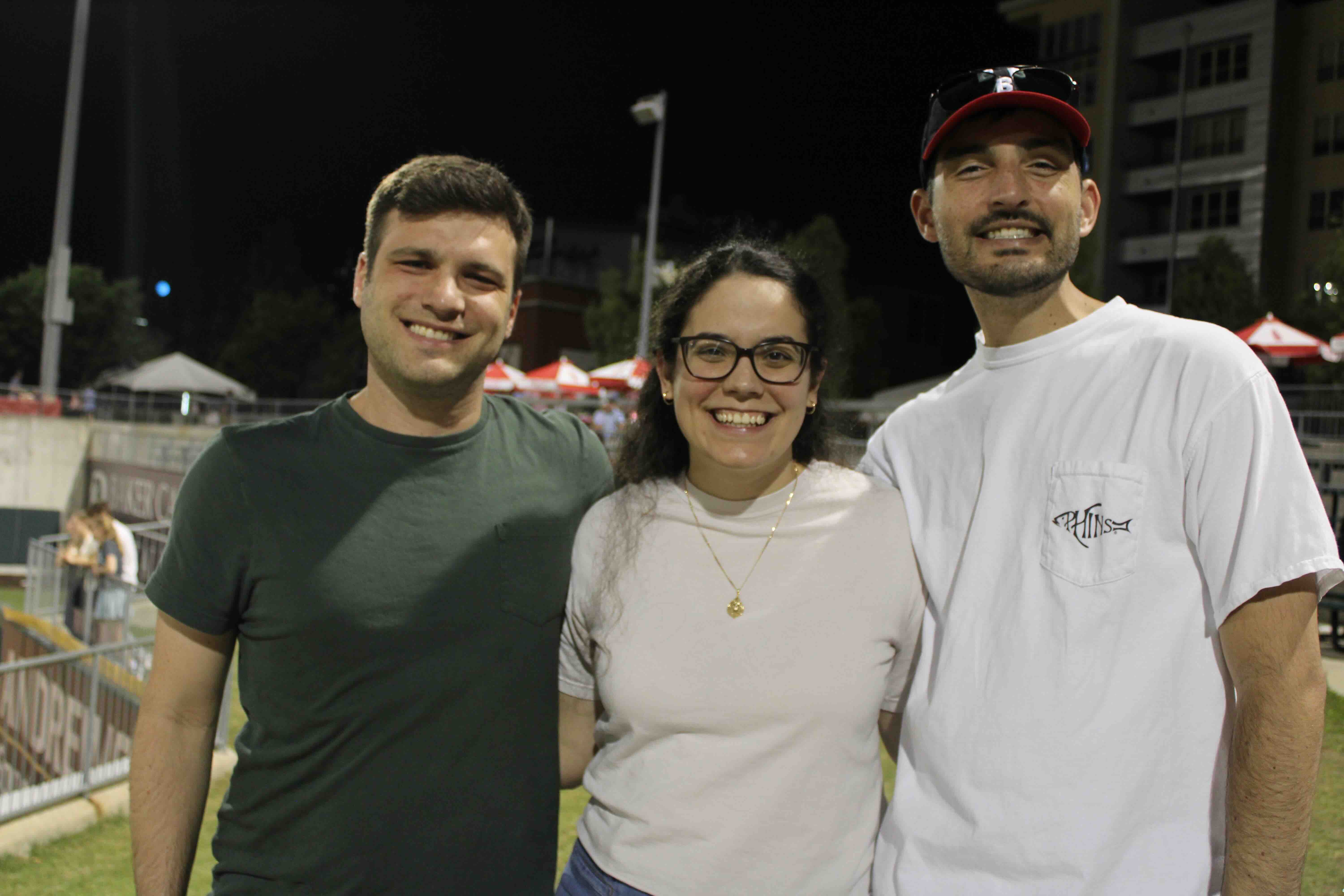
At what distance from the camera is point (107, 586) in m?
11.5

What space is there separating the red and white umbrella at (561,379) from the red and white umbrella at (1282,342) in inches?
537

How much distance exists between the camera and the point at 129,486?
69.3ft

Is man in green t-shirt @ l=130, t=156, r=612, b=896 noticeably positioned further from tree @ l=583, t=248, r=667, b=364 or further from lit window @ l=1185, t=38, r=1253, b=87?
lit window @ l=1185, t=38, r=1253, b=87

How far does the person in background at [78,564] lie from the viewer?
40.0ft

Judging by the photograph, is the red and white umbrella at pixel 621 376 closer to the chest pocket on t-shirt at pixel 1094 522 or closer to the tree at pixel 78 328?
the chest pocket on t-shirt at pixel 1094 522

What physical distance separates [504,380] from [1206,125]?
102 feet

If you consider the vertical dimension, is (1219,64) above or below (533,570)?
above

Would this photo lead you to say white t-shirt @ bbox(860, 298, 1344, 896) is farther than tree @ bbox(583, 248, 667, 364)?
No

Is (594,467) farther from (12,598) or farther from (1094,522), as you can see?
(12,598)

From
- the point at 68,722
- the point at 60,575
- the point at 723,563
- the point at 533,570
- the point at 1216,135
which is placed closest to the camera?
the point at 723,563

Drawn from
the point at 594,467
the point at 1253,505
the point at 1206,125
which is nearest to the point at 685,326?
the point at 594,467

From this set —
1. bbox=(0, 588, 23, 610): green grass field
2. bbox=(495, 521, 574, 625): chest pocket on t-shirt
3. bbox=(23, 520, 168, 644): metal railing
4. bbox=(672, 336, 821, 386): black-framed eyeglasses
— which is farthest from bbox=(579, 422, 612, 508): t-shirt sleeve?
bbox=(0, 588, 23, 610): green grass field

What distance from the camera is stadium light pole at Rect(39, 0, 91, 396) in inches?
821

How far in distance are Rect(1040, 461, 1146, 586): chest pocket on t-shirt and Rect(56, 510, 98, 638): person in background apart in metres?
12.8
